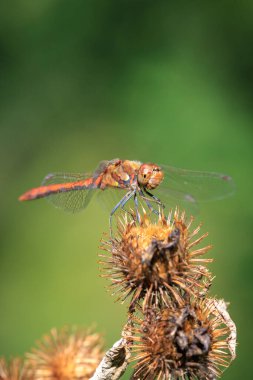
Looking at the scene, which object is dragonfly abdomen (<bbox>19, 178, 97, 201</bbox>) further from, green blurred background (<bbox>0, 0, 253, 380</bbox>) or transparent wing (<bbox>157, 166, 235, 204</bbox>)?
green blurred background (<bbox>0, 0, 253, 380</bbox>)

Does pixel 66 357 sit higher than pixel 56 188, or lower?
lower

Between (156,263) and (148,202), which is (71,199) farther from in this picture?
(156,263)

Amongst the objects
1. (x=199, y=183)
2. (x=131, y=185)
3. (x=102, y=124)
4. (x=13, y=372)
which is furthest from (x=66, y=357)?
(x=102, y=124)

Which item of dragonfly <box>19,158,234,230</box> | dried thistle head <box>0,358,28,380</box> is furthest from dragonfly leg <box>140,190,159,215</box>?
dried thistle head <box>0,358,28,380</box>

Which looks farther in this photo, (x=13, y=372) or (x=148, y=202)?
(x=148, y=202)

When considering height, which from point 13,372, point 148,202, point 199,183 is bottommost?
point 13,372

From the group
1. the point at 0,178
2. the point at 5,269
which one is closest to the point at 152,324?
the point at 5,269
